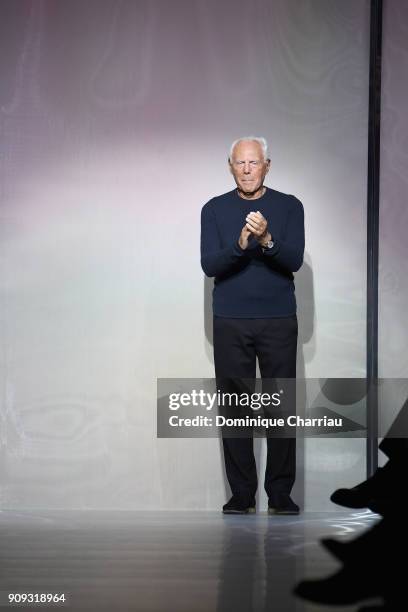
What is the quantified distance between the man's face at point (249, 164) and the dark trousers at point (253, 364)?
1.89 ft

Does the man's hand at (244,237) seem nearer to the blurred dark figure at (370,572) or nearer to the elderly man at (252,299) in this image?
the elderly man at (252,299)

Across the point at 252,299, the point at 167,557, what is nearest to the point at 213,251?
the point at 252,299

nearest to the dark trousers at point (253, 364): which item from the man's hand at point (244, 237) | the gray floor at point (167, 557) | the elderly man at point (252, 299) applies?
the elderly man at point (252, 299)

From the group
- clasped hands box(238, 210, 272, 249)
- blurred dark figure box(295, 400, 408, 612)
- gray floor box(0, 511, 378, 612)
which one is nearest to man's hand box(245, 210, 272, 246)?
clasped hands box(238, 210, 272, 249)

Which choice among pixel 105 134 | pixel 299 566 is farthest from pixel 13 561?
pixel 105 134

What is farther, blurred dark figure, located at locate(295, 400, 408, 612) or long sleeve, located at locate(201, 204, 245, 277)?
long sleeve, located at locate(201, 204, 245, 277)

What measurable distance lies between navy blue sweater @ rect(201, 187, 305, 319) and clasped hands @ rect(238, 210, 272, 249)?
0.05m

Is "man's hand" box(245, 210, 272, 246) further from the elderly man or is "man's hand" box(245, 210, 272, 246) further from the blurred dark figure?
the blurred dark figure

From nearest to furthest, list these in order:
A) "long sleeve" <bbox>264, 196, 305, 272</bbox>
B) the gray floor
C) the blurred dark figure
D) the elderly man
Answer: the blurred dark figure, the gray floor, "long sleeve" <bbox>264, 196, 305, 272</bbox>, the elderly man

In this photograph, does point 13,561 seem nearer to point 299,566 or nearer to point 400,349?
point 299,566

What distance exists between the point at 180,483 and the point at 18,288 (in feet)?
3.81

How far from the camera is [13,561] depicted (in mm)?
3051

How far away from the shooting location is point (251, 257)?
4.32 meters

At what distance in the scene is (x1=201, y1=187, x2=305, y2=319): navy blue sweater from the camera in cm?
425
